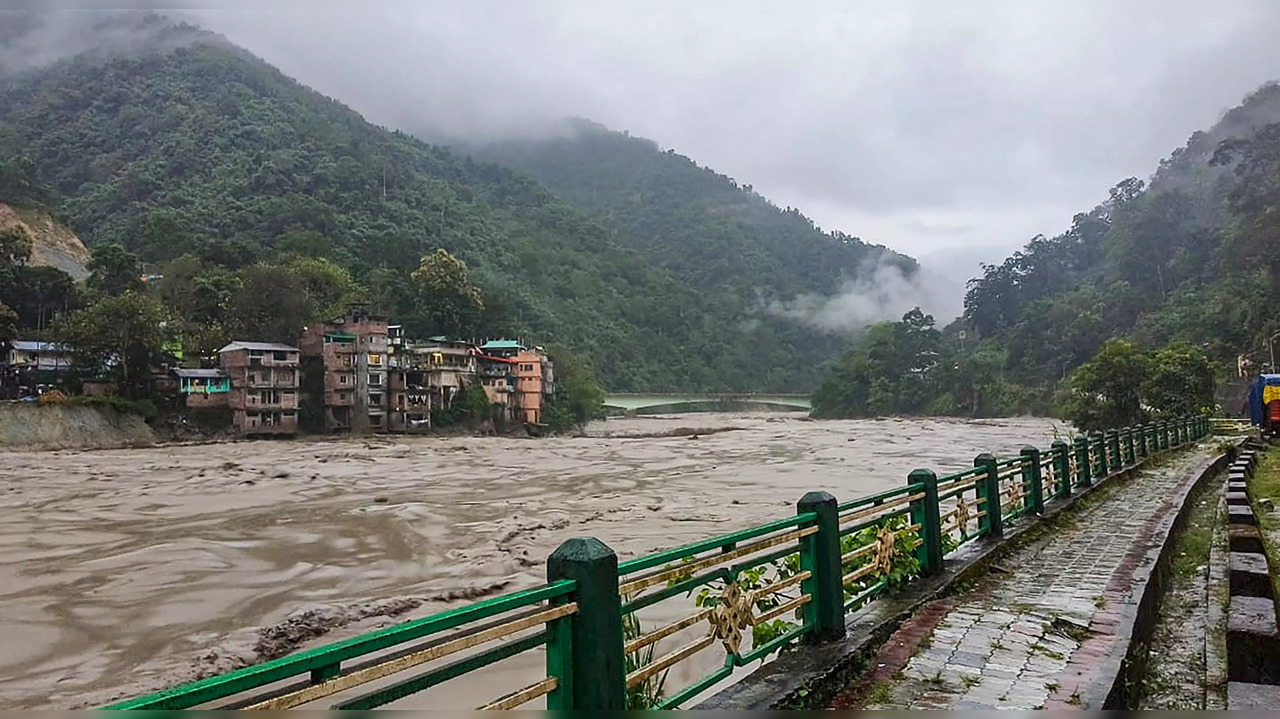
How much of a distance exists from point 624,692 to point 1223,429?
3836 centimetres

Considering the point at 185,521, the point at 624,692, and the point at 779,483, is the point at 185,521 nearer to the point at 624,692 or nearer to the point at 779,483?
the point at 779,483

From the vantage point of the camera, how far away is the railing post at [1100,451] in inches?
557

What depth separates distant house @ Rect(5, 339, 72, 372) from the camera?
4300 cm

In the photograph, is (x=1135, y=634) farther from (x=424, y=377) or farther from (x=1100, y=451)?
(x=424, y=377)

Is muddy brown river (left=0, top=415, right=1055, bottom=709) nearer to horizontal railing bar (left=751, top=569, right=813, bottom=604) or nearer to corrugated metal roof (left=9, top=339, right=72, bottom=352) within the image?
horizontal railing bar (left=751, top=569, right=813, bottom=604)

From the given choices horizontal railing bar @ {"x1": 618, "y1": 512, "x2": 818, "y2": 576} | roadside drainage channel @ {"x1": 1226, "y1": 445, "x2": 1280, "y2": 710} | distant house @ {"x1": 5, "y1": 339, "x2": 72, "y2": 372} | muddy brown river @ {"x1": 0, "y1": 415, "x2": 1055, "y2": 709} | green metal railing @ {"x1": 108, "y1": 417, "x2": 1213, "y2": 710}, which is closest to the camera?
green metal railing @ {"x1": 108, "y1": 417, "x2": 1213, "y2": 710}

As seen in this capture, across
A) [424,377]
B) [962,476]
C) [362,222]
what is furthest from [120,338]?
[362,222]

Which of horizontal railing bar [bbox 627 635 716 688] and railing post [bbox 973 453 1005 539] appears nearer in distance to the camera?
horizontal railing bar [bbox 627 635 716 688]

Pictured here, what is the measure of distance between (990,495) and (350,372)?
44.2 metres

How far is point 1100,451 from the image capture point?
47.3 ft

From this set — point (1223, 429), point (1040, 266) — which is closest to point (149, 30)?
point (1040, 266)

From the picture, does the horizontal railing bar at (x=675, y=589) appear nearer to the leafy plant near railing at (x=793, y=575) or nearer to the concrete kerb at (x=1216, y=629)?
the leafy plant near railing at (x=793, y=575)

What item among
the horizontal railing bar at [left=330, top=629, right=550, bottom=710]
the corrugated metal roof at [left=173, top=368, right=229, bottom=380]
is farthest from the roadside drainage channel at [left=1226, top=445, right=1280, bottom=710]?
the corrugated metal roof at [left=173, top=368, right=229, bottom=380]

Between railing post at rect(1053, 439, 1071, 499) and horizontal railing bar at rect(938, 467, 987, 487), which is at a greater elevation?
horizontal railing bar at rect(938, 467, 987, 487)
